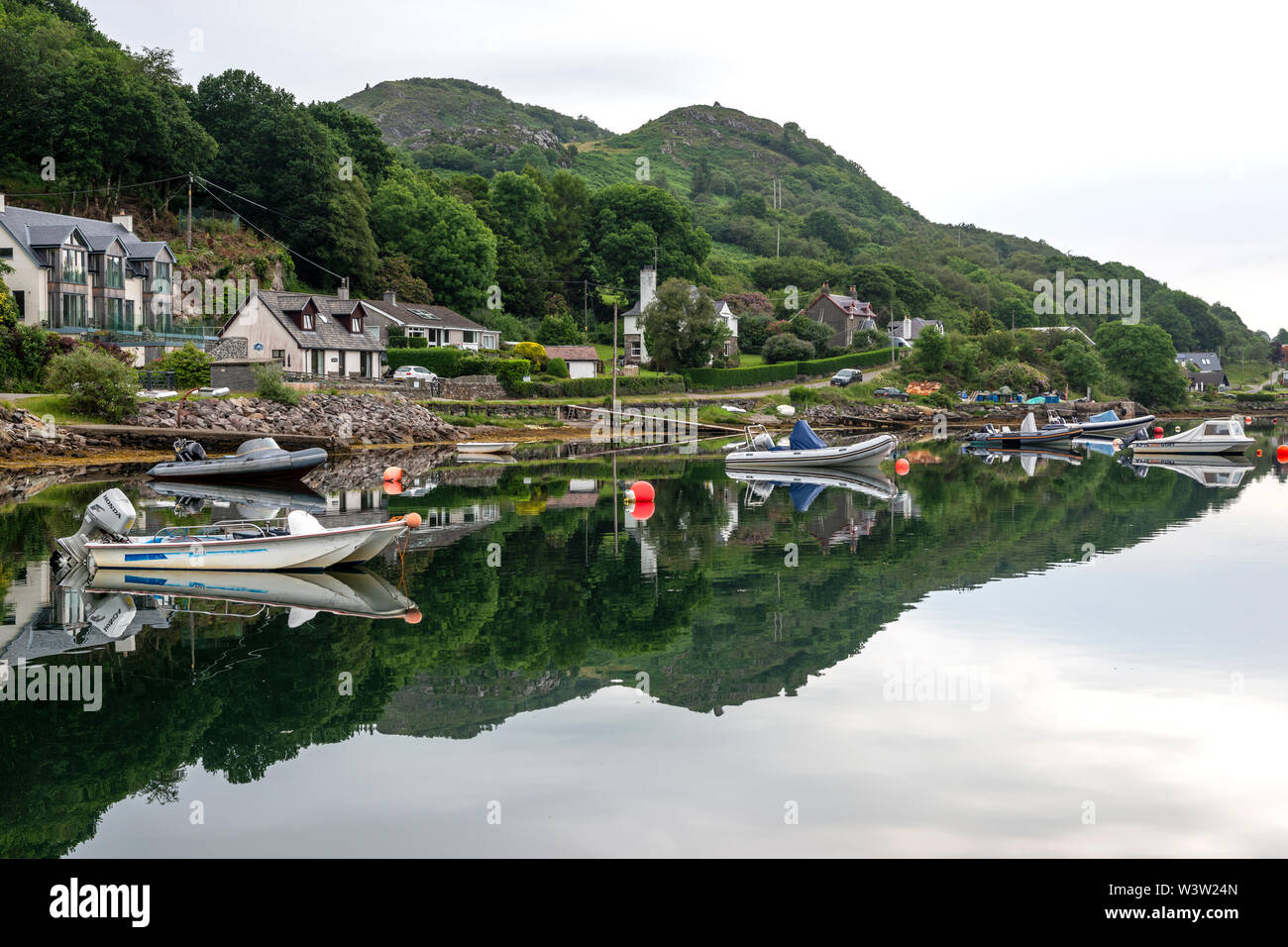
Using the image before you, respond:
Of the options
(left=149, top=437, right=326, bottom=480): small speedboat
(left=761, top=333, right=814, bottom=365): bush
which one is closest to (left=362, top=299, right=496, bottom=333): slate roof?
(left=761, top=333, right=814, bottom=365): bush

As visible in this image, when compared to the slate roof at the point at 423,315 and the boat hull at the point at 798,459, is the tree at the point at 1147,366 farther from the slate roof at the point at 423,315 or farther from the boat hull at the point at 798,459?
the boat hull at the point at 798,459

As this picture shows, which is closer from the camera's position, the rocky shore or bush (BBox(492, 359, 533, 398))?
the rocky shore

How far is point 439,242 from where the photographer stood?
9394 cm

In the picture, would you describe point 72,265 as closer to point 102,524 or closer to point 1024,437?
point 102,524

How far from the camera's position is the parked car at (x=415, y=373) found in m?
71.6

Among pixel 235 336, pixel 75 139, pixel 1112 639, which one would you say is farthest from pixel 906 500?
pixel 75 139

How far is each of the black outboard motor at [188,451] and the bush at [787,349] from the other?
6579cm

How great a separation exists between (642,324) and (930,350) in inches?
1167

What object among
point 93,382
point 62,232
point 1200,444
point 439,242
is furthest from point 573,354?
point 1200,444

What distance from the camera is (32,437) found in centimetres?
4672

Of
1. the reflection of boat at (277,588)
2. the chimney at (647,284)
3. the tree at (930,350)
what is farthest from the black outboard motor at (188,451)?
the tree at (930,350)

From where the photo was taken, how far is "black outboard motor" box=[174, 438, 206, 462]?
45.2 meters

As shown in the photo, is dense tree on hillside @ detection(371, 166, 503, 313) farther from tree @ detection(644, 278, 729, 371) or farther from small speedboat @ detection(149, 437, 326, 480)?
small speedboat @ detection(149, 437, 326, 480)

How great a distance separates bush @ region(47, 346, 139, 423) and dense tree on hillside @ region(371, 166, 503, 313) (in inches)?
1713
